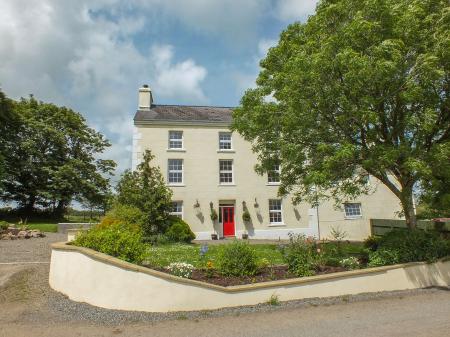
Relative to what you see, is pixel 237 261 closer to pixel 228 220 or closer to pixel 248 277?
pixel 248 277

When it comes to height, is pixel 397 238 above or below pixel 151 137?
below

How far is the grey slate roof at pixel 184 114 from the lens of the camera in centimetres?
2569

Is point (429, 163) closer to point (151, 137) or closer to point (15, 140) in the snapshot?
point (151, 137)

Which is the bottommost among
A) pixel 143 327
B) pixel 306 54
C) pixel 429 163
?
pixel 143 327

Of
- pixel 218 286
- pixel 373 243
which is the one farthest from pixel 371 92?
pixel 218 286

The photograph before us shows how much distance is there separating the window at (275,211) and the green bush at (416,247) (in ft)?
51.3

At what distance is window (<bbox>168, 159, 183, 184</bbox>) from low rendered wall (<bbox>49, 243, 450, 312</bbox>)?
15.9 m

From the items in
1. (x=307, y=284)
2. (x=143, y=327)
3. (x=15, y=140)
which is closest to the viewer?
(x=143, y=327)

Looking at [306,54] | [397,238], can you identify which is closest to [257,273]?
[397,238]

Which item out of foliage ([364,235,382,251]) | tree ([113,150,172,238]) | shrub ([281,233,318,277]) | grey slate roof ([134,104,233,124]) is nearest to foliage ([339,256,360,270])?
shrub ([281,233,318,277])

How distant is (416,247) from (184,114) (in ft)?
69.0

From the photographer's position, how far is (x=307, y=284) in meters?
8.35

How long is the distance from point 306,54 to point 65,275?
10053 millimetres

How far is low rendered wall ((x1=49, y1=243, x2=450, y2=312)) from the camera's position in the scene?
751 centimetres
